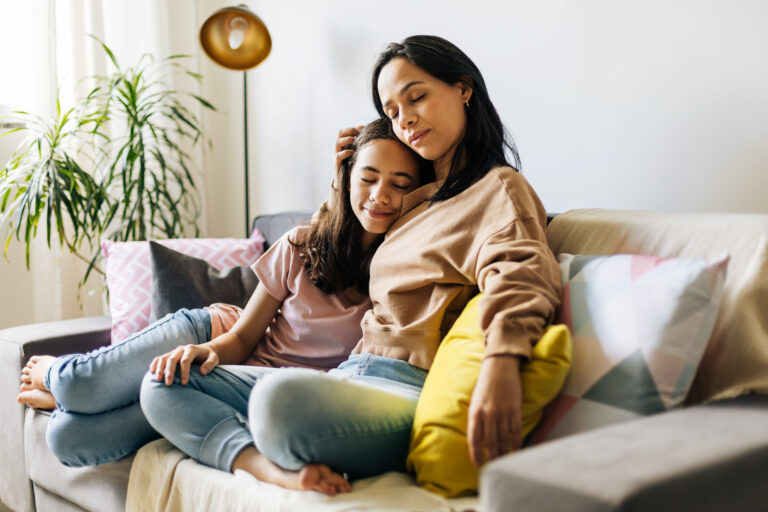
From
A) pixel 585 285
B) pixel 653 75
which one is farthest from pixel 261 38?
→ pixel 585 285

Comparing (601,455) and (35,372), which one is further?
(35,372)

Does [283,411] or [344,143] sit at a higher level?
[344,143]

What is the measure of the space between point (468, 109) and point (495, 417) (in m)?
0.73

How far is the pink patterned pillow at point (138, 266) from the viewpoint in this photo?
1.98 metres

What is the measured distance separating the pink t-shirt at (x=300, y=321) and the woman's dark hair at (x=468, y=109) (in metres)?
0.35

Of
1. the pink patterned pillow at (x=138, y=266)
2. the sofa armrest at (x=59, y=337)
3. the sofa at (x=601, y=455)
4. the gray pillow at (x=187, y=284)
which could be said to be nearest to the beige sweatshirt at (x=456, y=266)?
the sofa at (x=601, y=455)

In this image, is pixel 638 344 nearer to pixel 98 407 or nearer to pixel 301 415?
pixel 301 415

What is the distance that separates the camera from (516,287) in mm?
1166

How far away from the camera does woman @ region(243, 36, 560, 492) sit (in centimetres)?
111

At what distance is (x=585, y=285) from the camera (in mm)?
1210

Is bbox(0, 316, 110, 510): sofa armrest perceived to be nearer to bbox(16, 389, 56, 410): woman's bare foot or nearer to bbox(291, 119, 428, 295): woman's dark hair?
bbox(16, 389, 56, 410): woman's bare foot

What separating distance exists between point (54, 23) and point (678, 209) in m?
2.21

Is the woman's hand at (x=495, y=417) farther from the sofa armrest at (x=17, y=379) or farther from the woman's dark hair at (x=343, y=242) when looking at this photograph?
the sofa armrest at (x=17, y=379)

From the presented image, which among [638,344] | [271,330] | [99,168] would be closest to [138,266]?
[271,330]
